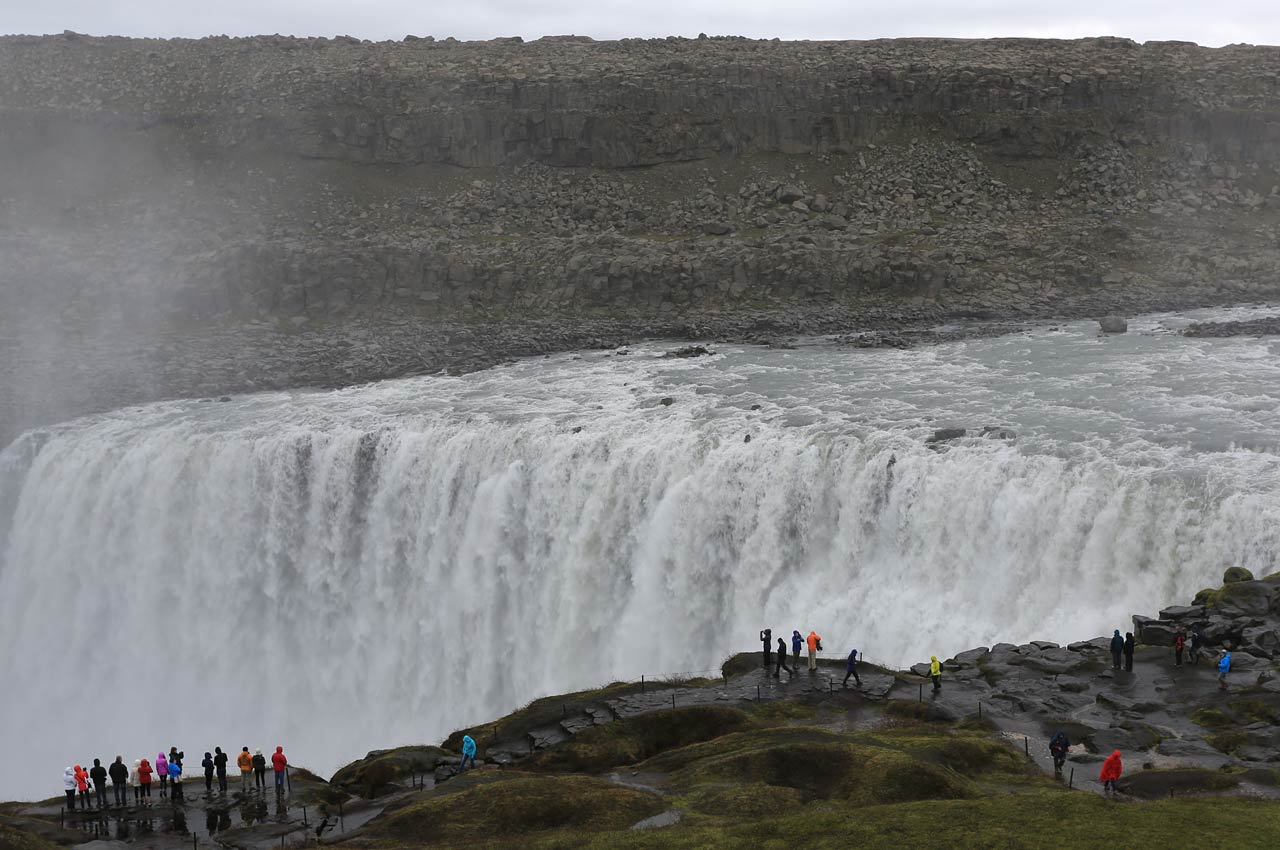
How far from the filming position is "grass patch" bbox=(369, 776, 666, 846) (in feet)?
73.3

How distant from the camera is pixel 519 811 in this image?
74.9ft

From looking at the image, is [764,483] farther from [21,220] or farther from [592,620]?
[21,220]

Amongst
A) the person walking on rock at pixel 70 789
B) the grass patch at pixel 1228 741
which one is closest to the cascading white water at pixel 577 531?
the grass patch at pixel 1228 741

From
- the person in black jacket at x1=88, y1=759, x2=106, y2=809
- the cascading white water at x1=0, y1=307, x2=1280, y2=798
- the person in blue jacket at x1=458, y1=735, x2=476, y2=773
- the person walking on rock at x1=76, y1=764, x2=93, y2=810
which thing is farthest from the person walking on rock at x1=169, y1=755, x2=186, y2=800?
the cascading white water at x1=0, y1=307, x2=1280, y2=798

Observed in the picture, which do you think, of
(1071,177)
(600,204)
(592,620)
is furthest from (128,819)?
(1071,177)

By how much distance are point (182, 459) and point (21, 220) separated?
42.8 metres

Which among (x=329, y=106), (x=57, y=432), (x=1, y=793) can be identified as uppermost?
(x=329, y=106)

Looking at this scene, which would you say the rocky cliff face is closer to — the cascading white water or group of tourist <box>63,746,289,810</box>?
the cascading white water

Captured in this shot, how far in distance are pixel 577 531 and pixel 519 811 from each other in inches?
719

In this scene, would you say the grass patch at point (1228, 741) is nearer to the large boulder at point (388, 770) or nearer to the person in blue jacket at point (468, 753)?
the person in blue jacket at point (468, 753)

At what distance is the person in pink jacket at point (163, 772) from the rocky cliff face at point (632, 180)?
41.6 metres

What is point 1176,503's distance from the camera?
32.2 metres

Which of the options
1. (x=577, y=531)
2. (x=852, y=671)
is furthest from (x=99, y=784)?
(x=577, y=531)

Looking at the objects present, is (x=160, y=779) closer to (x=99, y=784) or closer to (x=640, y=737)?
(x=99, y=784)
